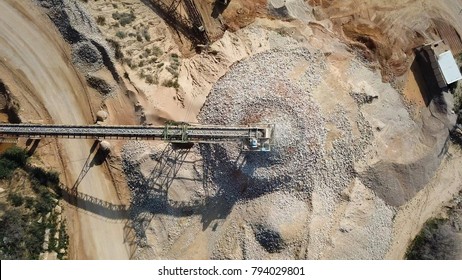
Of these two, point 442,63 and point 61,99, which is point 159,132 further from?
point 442,63

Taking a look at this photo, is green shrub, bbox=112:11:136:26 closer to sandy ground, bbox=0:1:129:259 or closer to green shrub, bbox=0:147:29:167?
sandy ground, bbox=0:1:129:259

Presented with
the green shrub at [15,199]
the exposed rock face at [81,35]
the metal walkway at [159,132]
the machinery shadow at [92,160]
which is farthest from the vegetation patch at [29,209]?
the exposed rock face at [81,35]

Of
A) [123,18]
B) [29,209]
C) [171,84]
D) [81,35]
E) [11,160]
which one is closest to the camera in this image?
[29,209]

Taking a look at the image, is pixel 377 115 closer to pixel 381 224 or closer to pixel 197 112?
pixel 381 224

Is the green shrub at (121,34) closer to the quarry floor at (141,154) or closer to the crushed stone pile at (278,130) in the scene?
the quarry floor at (141,154)

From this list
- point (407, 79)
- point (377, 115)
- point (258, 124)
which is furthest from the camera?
point (407, 79)

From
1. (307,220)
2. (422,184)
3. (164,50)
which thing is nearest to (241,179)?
(307,220)

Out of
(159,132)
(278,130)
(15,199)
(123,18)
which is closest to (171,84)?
(159,132)
